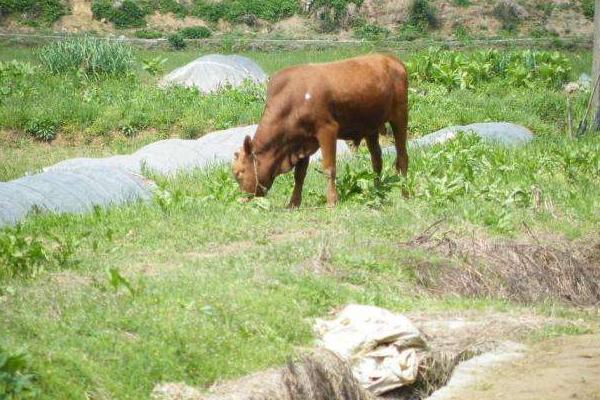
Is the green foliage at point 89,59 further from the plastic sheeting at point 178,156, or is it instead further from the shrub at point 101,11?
the shrub at point 101,11

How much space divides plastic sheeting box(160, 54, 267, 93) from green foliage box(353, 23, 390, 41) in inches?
524

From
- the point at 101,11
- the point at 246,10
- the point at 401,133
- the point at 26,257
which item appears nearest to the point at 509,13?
the point at 246,10

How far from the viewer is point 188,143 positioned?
18250 mm

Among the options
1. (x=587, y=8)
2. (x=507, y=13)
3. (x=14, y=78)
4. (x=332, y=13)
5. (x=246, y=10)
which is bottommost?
(x=587, y=8)

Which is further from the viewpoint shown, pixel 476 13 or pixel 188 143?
pixel 476 13

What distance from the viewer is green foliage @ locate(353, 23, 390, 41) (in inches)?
1553

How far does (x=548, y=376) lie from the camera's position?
27.6 feet

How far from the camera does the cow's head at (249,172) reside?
13570 millimetres

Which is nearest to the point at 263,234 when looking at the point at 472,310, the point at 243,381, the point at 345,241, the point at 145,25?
the point at 345,241

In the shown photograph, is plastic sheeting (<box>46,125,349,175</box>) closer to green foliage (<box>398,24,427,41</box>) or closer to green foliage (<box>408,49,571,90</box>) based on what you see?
green foliage (<box>408,49,571,90</box>)

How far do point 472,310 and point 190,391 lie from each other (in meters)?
3.07

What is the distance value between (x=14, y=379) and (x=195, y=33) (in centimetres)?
3186

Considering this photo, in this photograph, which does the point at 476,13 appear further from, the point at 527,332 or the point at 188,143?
the point at 527,332

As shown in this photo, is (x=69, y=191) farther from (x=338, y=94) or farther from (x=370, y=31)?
(x=370, y=31)
